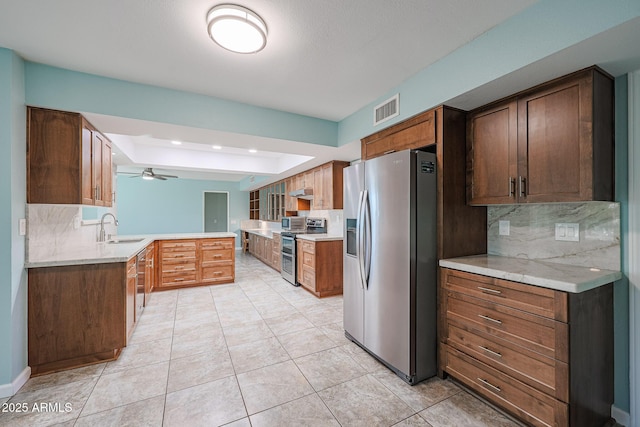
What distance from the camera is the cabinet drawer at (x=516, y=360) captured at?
146cm

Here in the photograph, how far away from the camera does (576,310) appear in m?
1.46

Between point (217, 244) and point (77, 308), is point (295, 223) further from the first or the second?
point (77, 308)

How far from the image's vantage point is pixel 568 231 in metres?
1.92

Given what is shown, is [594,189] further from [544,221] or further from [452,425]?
[452,425]

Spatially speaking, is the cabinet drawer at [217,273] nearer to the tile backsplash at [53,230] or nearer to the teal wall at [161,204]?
the tile backsplash at [53,230]

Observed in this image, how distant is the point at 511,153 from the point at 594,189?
1.77ft

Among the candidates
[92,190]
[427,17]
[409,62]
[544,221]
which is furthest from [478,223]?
[92,190]

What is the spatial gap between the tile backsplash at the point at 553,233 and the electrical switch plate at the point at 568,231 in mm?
17

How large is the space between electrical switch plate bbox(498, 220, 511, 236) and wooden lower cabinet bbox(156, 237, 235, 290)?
13.5 ft

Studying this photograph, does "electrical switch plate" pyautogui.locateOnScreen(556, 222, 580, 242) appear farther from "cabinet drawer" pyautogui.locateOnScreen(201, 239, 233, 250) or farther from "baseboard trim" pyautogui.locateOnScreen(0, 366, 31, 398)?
"cabinet drawer" pyautogui.locateOnScreen(201, 239, 233, 250)

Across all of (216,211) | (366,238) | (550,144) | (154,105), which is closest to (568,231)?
(550,144)

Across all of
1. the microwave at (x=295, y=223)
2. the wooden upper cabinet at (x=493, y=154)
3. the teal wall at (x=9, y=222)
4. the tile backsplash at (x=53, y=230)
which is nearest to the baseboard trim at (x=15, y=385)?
the teal wall at (x=9, y=222)

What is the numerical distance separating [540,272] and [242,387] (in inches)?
85.2

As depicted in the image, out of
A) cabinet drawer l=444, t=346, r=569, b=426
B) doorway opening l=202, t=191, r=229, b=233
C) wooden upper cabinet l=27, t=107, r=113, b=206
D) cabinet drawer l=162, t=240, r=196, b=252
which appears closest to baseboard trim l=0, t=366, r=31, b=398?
wooden upper cabinet l=27, t=107, r=113, b=206
